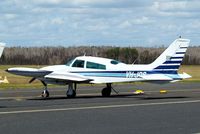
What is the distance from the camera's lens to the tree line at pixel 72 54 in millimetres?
91188

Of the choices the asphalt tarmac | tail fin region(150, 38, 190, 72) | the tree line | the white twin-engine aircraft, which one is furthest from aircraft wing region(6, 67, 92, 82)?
the tree line

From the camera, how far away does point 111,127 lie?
A: 14492 millimetres

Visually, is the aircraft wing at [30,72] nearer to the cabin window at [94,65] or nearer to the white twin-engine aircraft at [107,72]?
the white twin-engine aircraft at [107,72]

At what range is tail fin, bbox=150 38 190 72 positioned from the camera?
2698 cm

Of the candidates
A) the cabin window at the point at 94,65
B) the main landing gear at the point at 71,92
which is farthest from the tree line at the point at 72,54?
the cabin window at the point at 94,65

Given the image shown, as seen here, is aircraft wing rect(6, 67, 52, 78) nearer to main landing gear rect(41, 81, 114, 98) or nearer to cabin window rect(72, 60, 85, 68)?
main landing gear rect(41, 81, 114, 98)

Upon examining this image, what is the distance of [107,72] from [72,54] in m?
72.0

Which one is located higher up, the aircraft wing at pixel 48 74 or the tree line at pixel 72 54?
the aircraft wing at pixel 48 74

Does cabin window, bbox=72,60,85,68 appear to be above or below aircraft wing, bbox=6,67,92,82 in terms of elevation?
above

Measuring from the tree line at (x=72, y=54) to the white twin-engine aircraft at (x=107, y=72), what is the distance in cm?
5907

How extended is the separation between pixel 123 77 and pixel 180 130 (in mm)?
12799

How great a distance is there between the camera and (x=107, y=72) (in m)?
27.0

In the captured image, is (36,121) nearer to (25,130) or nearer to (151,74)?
(25,130)

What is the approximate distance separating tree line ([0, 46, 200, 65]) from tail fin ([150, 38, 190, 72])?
5889 cm
